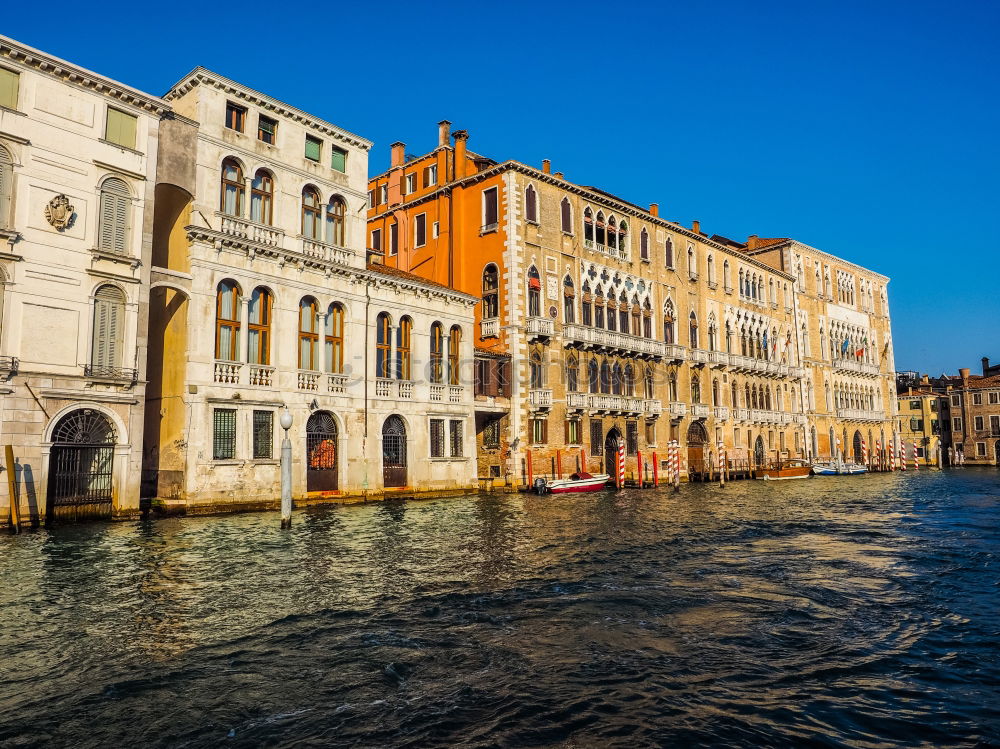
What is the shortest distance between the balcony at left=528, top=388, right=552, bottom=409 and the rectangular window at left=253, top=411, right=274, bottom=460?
12297 mm

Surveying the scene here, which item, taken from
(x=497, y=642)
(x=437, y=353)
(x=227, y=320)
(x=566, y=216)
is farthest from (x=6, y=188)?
(x=566, y=216)

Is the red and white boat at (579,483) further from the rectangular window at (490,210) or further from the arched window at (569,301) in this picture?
the rectangular window at (490,210)

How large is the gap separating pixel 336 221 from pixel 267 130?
3.61 metres

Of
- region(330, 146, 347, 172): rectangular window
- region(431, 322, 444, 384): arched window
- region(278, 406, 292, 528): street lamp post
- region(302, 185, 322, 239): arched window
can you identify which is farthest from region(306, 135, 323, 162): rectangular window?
region(278, 406, 292, 528): street lamp post

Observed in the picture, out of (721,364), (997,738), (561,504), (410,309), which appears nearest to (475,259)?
(410,309)

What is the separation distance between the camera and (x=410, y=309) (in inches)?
1054

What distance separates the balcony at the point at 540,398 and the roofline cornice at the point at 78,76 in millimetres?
17417

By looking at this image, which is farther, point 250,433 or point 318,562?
point 250,433

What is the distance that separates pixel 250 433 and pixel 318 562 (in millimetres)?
10677

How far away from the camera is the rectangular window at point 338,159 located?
2546cm

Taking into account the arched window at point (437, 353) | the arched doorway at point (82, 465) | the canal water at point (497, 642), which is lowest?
the canal water at point (497, 642)

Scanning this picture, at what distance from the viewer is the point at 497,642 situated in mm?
7121

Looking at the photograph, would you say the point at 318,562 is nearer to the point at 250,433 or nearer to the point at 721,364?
the point at 250,433

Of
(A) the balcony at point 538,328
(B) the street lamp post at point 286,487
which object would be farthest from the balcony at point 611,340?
(B) the street lamp post at point 286,487
